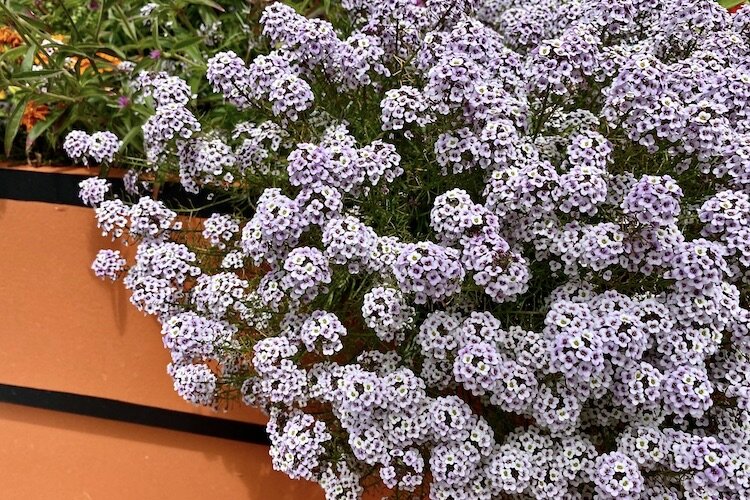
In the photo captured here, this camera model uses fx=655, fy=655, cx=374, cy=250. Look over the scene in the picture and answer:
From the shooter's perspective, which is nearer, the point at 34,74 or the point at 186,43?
the point at 34,74

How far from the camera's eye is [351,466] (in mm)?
1400

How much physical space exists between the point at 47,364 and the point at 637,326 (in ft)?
5.32

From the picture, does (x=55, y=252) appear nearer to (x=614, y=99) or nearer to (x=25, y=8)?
(x=25, y=8)

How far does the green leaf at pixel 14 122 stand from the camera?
176cm

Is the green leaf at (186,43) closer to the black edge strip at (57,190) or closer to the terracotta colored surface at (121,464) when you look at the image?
the black edge strip at (57,190)

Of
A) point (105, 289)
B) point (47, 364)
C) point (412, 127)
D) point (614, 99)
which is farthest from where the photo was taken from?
point (47, 364)

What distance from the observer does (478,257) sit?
1.20 metres

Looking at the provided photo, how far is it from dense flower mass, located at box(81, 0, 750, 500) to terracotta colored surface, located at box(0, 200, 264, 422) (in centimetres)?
26

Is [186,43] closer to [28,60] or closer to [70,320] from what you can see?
[28,60]

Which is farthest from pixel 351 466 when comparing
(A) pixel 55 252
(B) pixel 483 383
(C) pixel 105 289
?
(A) pixel 55 252

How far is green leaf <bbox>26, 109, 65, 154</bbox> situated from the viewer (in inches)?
70.9

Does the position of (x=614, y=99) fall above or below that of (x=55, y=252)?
above

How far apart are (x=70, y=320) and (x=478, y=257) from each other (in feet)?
4.10

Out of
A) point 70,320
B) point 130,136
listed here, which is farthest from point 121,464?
point 130,136
